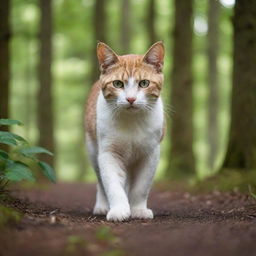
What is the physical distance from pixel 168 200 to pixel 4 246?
16.0 feet

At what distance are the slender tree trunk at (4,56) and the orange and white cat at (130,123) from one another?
2.86 m

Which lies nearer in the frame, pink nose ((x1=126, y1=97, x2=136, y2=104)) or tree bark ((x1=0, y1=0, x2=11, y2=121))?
pink nose ((x1=126, y1=97, x2=136, y2=104))

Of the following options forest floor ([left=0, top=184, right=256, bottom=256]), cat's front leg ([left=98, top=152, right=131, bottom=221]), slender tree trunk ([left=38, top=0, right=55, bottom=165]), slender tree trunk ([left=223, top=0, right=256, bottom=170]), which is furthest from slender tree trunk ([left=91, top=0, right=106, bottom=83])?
forest floor ([left=0, top=184, right=256, bottom=256])

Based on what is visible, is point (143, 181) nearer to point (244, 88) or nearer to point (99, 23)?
point (244, 88)

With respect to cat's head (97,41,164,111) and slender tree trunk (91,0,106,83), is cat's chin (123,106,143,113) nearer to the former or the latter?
cat's head (97,41,164,111)

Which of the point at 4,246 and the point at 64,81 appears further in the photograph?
the point at 64,81

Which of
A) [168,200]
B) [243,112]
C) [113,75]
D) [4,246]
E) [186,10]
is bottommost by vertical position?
[168,200]

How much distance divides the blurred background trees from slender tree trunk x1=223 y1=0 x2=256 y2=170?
15mm

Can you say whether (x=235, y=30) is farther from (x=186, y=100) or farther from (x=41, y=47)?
(x=41, y=47)

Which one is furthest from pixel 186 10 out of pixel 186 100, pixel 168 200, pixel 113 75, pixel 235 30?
pixel 113 75

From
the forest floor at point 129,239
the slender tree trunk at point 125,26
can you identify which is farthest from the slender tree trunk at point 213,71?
the forest floor at point 129,239

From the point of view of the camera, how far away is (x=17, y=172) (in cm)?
398

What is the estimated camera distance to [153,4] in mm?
16453

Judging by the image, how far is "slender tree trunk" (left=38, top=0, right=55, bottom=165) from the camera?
486 inches
